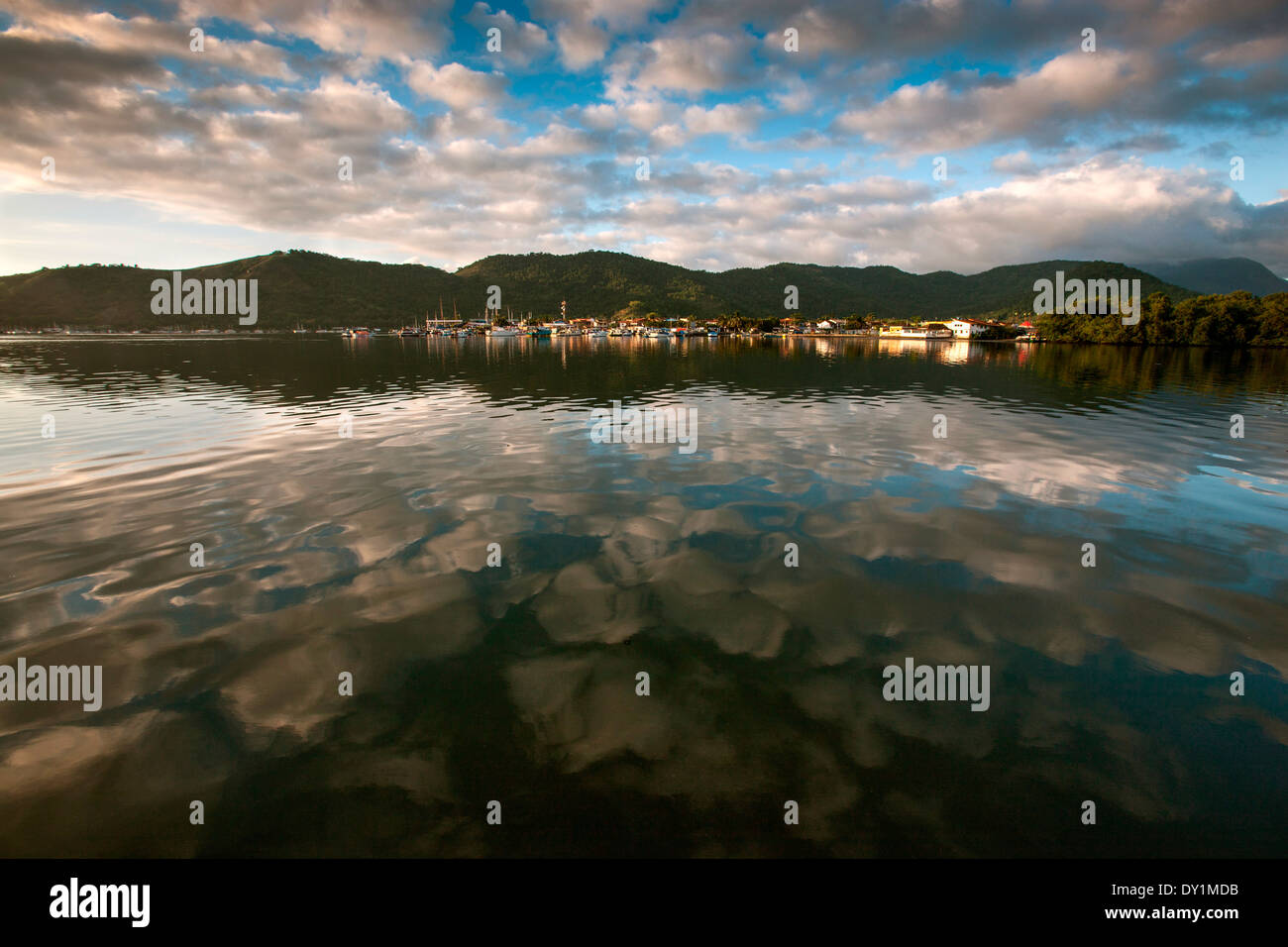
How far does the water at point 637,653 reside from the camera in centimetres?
600

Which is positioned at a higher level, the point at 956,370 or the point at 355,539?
the point at 956,370

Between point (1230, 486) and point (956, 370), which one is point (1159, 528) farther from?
point (956, 370)

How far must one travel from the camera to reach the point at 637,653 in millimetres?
8898

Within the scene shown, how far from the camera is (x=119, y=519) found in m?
14.4

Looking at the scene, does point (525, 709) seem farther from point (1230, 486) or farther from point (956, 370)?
point (956, 370)

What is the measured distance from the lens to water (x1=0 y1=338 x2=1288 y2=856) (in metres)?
6.00
